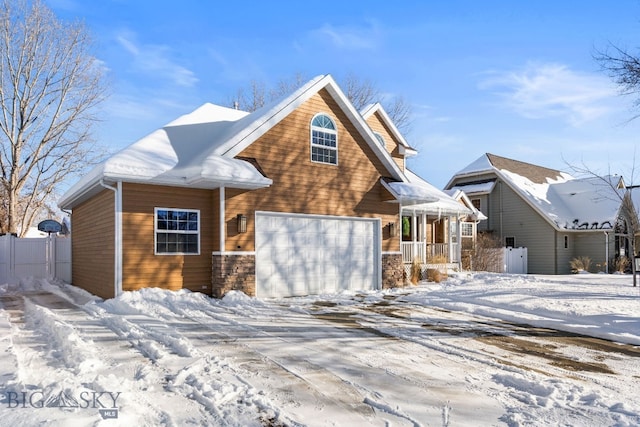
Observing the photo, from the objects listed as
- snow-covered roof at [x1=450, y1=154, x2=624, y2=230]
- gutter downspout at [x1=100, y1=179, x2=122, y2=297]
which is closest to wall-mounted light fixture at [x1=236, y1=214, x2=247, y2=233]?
gutter downspout at [x1=100, y1=179, x2=122, y2=297]

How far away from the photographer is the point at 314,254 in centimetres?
1343

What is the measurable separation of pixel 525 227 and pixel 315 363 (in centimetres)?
2377

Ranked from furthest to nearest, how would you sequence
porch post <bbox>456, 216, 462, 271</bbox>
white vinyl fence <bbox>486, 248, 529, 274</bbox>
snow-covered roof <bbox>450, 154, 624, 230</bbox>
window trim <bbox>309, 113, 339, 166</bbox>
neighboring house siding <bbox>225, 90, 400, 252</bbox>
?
snow-covered roof <bbox>450, 154, 624, 230</bbox> → white vinyl fence <bbox>486, 248, 529, 274</bbox> → porch post <bbox>456, 216, 462, 271</bbox> → window trim <bbox>309, 113, 339, 166</bbox> → neighboring house siding <bbox>225, 90, 400, 252</bbox>

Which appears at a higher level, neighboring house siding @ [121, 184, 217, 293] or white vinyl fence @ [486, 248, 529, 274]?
neighboring house siding @ [121, 184, 217, 293]

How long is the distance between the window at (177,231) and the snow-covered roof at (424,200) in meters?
5.96

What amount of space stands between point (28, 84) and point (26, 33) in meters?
2.34

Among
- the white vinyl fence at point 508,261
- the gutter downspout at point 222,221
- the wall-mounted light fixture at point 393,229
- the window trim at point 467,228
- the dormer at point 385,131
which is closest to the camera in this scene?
the gutter downspout at point 222,221

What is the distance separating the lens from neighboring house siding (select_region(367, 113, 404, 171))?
1945 cm

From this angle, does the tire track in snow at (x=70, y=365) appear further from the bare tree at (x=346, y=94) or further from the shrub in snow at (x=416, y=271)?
the bare tree at (x=346, y=94)

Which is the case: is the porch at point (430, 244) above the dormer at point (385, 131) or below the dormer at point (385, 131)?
below

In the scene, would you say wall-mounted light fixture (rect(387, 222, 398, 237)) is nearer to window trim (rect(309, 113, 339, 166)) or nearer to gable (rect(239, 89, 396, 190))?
gable (rect(239, 89, 396, 190))

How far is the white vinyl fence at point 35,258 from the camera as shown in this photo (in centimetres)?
1745

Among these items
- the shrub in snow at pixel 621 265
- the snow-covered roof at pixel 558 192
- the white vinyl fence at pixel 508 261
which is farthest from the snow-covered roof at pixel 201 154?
the shrub in snow at pixel 621 265

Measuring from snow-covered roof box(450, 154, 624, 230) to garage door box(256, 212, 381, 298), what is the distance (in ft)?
49.6
